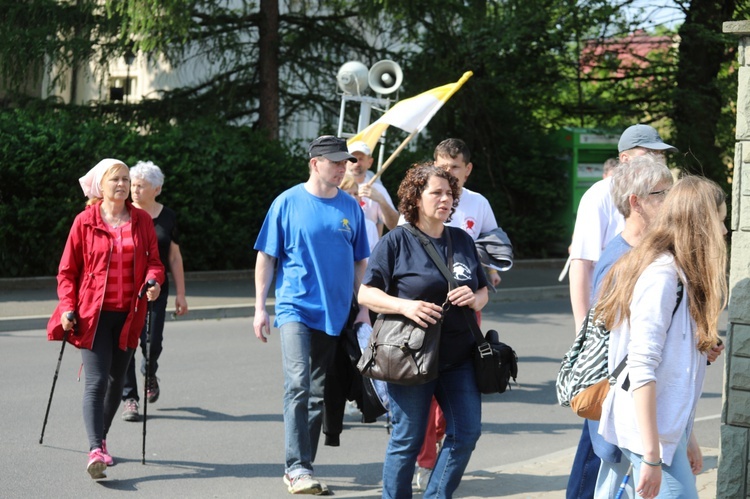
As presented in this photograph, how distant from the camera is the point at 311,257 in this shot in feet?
19.6

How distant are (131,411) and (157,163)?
908 centimetres

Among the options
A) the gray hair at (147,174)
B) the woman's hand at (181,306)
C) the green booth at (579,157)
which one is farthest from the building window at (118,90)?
the woman's hand at (181,306)

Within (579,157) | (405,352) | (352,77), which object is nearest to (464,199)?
(405,352)

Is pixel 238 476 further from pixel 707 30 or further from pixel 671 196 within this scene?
pixel 707 30

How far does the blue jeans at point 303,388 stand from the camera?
5.77m

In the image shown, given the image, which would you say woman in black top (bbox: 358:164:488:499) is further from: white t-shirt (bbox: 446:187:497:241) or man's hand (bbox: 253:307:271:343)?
white t-shirt (bbox: 446:187:497:241)

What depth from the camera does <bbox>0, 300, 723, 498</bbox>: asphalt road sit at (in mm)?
6020

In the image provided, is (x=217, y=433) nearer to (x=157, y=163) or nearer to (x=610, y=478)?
(x=610, y=478)

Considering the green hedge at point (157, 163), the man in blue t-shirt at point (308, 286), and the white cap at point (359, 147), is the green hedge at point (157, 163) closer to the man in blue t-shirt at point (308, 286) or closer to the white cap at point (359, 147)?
the white cap at point (359, 147)

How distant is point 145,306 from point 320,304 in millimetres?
1130

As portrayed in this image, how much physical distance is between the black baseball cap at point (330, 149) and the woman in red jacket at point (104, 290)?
1.19m

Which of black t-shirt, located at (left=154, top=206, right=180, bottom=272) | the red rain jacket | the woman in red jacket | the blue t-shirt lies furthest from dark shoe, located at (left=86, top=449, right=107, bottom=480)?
black t-shirt, located at (left=154, top=206, right=180, bottom=272)

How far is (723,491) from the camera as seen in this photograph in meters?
4.57

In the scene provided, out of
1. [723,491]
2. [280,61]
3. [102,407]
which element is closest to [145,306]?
[102,407]
